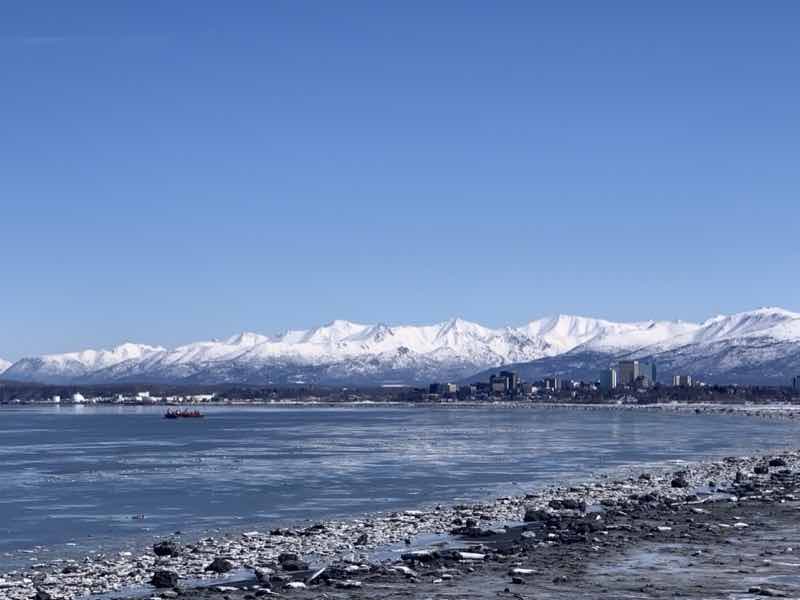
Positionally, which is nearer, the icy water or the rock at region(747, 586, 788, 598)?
the rock at region(747, 586, 788, 598)

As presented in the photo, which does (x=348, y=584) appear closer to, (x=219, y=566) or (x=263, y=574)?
(x=263, y=574)

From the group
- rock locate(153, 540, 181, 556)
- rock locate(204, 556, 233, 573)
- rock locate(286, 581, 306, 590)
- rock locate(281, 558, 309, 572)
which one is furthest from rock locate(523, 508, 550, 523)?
rock locate(286, 581, 306, 590)

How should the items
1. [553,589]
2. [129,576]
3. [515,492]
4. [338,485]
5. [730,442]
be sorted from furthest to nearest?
[730,442], [338,485], [515,492], [129,576], [553,589]

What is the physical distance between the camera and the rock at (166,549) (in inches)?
1298

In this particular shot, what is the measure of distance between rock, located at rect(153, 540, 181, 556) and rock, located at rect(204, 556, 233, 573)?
297 cm

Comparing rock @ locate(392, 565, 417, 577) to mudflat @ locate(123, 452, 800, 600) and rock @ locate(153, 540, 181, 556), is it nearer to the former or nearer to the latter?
mudflat @ locate(123, 452, 800, 600)

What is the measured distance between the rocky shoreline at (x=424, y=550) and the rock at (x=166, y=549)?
0.04 metres

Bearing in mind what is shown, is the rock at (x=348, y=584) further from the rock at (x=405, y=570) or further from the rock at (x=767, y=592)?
the rock at (x=767, y=592)

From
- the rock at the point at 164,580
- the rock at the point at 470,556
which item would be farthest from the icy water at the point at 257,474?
the rock at the point at 470,556

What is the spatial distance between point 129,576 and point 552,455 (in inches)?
1990

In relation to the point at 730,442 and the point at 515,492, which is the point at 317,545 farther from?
the point at 730,442

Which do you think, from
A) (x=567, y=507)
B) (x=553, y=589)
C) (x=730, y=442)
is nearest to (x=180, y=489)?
(x=567, y=507)

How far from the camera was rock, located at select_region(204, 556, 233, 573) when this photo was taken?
1177 inches

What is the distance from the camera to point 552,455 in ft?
253
